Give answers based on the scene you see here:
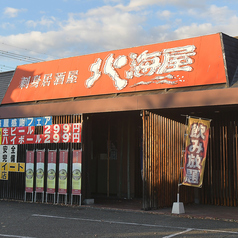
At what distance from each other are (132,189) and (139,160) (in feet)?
4.73

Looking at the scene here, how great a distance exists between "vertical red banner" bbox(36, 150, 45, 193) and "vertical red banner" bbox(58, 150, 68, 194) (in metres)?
1.02

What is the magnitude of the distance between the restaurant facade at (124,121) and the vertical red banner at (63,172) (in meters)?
0.04

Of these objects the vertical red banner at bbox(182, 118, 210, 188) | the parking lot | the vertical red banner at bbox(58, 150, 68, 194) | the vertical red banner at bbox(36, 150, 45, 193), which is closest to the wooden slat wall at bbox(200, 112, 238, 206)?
the vertical red banner at bbox(182, 118, 210, 188)

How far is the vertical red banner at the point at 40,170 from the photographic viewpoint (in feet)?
55.3

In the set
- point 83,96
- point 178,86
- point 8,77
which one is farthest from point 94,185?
point 178,86

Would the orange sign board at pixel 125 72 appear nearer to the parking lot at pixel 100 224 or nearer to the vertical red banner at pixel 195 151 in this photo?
the vertical red banner at pixel 195 151

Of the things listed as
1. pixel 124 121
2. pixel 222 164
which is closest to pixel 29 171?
pixel 124 121

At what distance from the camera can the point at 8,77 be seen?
20.2 meters

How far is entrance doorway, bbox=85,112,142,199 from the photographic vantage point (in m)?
18.8

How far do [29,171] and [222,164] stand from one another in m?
8.40

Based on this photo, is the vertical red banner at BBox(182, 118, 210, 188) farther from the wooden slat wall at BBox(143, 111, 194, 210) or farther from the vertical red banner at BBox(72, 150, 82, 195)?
the vertical red banner at BBox(72, 150, 82, 195)

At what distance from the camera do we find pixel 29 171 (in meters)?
17.3

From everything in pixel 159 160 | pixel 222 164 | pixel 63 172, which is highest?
pixel 159 160

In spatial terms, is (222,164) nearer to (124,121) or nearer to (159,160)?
(159,160)
